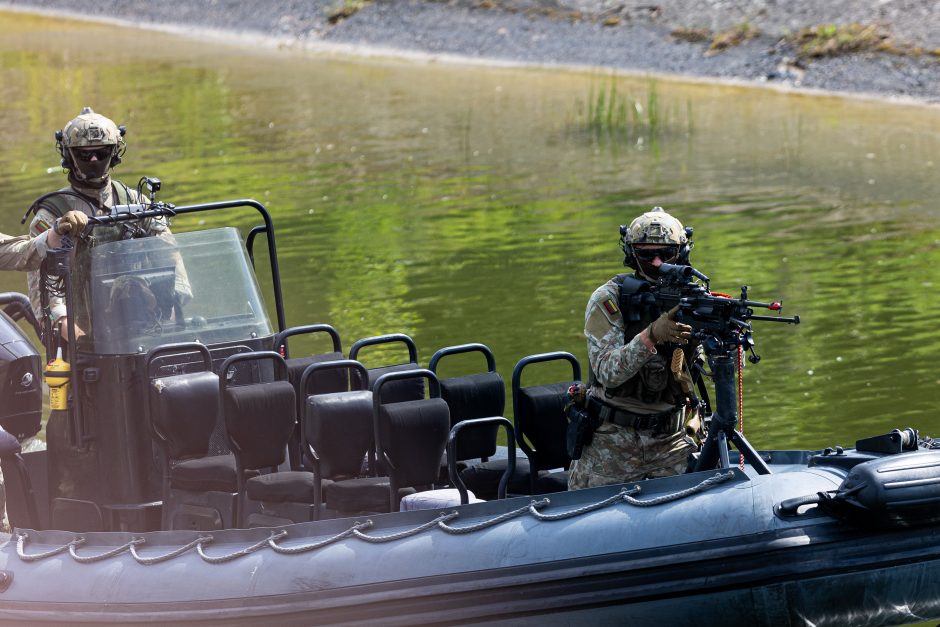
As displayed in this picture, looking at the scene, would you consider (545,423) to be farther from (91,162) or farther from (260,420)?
(91,162)

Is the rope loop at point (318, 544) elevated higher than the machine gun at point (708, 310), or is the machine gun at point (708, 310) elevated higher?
the machine gun at point (708, 310)

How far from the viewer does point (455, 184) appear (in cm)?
2072

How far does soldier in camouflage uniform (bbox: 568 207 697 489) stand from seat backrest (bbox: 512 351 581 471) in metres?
0.47

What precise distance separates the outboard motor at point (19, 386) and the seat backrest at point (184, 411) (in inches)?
50.9

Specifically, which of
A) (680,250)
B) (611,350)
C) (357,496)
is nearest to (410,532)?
(357,496)

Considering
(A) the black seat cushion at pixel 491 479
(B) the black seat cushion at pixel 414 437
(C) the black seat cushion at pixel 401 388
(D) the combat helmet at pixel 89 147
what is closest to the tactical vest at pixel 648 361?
(B) the black seat cushion at pixel 414 437

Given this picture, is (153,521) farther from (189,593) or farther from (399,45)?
(399,45)

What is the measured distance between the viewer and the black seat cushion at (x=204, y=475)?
7051mm

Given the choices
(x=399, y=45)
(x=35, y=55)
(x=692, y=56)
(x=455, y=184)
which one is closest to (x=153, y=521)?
(x=455, y=184)

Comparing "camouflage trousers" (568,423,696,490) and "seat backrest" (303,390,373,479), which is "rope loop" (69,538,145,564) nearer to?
"seat backrest" (303,390,373,479)

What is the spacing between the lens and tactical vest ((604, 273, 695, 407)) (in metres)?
6.11

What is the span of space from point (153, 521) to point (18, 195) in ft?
48.0

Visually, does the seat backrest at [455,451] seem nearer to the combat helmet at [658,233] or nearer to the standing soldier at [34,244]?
the combat helmet at [658,233]

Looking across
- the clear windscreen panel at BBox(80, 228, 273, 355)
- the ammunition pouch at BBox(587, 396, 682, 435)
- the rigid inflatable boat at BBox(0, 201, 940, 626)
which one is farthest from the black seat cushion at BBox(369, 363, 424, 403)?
the ammunition pouch at BBox(587, 396, 682, 435)
